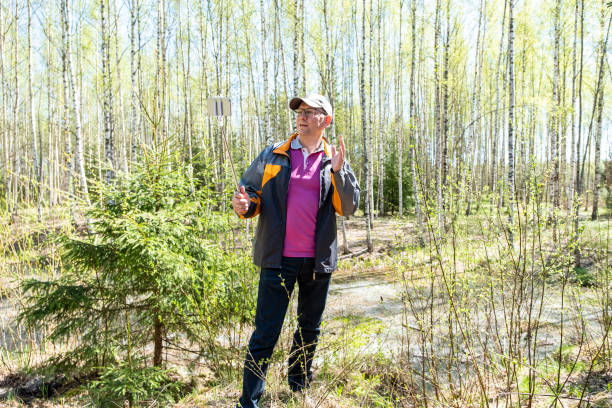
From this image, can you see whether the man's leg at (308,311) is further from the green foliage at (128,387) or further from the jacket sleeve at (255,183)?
the green foliage at (128,387)

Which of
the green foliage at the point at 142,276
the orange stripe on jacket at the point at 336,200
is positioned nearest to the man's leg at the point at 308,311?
the orange stripe on jacket at the point at 336,200

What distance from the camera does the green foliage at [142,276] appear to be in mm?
2713

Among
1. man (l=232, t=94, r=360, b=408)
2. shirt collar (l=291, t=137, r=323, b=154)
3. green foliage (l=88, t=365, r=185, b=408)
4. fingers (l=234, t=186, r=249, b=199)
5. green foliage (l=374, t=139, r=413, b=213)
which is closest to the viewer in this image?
fingers (l=234, t=186, r=249, b=199)

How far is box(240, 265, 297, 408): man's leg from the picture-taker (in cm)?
212

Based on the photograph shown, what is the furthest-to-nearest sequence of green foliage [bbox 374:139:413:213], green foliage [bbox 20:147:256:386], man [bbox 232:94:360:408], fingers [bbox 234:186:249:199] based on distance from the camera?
green foliage [bbox 374:139:413:213], green foliage [bbox 20:147:256:386], man [bbox 232:94:360:408], fingers [bbox 234:186:249:199]

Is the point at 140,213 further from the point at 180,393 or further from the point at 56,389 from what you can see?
the point at 56,389

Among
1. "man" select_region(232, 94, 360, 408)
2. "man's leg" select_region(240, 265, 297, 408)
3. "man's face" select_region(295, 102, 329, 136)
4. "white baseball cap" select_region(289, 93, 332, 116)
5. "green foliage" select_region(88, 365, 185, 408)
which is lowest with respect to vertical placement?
"green foliage" select_region(88, 365, 185, 408)

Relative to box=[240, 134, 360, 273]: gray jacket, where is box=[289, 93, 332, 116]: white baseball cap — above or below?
above

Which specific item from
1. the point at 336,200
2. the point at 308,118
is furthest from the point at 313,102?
the point at 336,200

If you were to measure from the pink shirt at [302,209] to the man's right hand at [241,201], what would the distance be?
0.95 feet

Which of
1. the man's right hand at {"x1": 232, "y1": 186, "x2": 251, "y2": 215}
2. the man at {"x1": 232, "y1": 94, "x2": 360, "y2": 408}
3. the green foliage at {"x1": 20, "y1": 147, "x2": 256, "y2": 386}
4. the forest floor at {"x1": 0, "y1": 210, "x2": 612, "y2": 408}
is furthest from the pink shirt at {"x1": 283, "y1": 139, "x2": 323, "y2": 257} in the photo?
the green foliage at {"x1": 20, "y1": 147, "x2": 256, "y2": 386}

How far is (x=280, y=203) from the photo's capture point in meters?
2.20

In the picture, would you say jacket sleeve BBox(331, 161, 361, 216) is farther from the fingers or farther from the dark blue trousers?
the fingers

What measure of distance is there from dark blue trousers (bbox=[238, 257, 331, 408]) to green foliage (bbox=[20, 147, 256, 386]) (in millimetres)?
703
